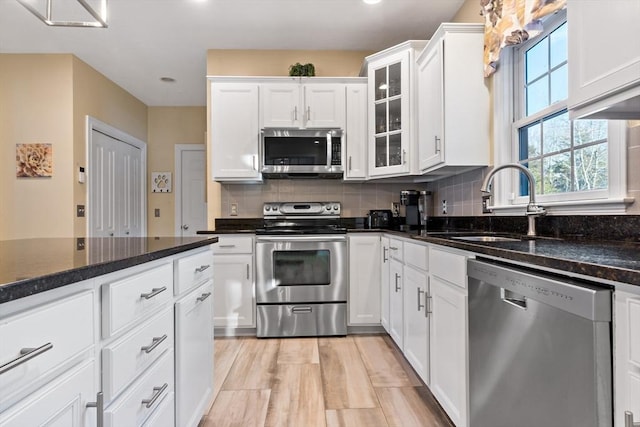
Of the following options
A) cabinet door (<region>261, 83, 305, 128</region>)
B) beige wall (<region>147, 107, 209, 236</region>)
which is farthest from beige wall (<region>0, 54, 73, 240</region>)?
cabinet door (<region>261, 83, 305, 128</region>)

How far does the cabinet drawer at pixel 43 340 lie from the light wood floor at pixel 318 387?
1.21 m

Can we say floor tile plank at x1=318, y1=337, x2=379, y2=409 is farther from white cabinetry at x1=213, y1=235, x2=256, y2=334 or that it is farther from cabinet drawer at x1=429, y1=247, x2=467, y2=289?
cabinet drawer at x1=429, y1=247, x2=467, y2=289

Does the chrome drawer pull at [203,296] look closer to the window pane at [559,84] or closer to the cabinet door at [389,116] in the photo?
the cabinet door at [389,116]

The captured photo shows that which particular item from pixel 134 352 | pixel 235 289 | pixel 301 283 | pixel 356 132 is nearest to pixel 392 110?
pixel 356 132

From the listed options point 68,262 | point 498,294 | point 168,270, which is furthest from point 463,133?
point 68,262

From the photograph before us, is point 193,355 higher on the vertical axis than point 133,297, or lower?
lower

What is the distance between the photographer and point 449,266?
5.07ft

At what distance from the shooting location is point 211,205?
348 cm

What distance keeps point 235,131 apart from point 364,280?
1717 millimetres

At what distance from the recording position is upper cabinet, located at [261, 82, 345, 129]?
3154mm

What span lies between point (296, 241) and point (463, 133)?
147 centimetres

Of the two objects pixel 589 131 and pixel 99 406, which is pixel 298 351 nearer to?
pixel 99 406

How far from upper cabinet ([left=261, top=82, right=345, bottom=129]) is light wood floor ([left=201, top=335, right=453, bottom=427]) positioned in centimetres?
186

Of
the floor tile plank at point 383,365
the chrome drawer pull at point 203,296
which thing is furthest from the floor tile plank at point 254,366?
the chrome drawer pull at point 203,296
